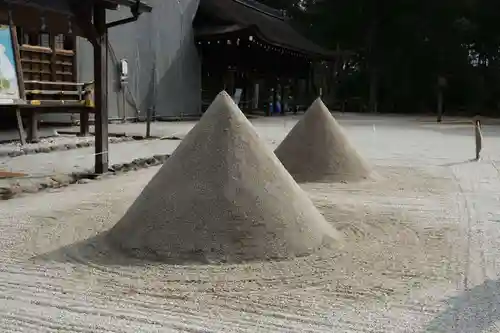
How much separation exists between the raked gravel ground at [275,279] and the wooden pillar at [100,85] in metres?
1.83

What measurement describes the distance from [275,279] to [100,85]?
18.1 ft

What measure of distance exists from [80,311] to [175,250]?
114cm

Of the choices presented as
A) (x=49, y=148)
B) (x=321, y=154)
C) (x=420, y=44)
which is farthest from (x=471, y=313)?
(x=420, y=44)

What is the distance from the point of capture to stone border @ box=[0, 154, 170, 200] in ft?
23.1

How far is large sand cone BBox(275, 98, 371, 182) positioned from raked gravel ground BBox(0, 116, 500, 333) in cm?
154

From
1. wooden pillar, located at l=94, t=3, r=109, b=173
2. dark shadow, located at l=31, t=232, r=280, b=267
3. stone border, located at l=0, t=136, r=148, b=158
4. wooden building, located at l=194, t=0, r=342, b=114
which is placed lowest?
dark shadow, located at l=31, t=232, r=280, b=267

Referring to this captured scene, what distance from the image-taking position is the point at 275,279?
156 inches

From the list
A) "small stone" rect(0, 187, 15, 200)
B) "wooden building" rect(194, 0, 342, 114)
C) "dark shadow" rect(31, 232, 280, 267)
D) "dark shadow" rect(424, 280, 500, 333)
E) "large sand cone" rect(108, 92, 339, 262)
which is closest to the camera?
"dark shadow" rect(424, 280, 500, 333)

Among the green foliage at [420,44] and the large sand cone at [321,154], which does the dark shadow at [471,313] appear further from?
the green foliage at [420,44]

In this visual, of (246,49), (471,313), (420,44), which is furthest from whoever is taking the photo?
(420,44)

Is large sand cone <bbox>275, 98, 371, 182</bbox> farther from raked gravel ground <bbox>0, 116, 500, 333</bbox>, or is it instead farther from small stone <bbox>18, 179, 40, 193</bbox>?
small stone <bbox>18, 179, 40, 193</bbox>

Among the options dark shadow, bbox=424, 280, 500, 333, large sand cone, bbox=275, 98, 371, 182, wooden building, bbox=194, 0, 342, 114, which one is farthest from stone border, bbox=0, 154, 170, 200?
wooden building, bbox=194, 0, 342, 114

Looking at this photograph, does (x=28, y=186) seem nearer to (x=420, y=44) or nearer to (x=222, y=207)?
(x=222, y=207)

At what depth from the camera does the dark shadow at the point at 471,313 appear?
10.3ft
